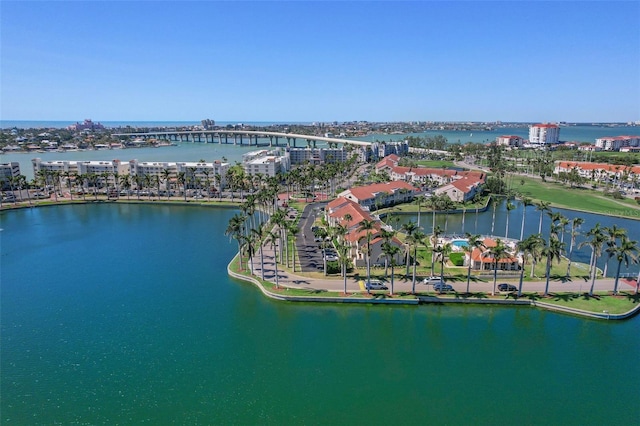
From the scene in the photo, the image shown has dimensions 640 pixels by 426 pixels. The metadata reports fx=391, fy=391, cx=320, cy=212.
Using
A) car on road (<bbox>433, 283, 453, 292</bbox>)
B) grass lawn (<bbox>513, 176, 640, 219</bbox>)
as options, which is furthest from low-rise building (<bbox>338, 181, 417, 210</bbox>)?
car on road (<bbox>433, 283, 453, 292</bbox>)

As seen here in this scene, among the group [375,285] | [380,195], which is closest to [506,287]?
[375,285]

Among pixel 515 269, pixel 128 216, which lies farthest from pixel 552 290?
pixel 128 216

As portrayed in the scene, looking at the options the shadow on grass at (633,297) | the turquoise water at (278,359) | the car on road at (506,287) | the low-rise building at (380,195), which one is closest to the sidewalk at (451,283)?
the car on road at (506,287)

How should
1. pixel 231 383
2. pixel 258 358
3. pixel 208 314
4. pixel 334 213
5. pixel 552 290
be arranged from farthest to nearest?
pixel 334 213, pixel 552 290, pixel 208 314, pixel 258 358, pixel 231 383

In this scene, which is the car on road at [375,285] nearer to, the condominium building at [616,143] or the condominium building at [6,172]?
the condominium building at [6,172]

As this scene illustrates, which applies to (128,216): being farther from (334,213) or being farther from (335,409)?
(335,409)

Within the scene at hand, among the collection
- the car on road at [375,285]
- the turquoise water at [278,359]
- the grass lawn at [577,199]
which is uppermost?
the grass lawn at [577,199]
